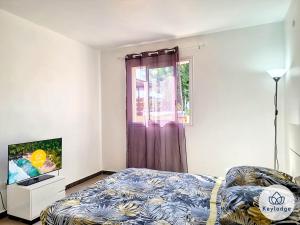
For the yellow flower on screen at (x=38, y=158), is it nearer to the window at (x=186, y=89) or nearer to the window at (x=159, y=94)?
the window at (x=159, y=94)

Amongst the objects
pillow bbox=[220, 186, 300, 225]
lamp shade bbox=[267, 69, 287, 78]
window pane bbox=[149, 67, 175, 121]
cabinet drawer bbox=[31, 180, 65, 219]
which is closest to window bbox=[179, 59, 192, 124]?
window pane bbox=[149, 67, 175, 121]

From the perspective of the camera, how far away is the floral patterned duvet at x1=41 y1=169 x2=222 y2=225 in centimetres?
151

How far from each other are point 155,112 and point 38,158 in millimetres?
2026

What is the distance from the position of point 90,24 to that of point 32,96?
1369mm

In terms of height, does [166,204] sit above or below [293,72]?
below

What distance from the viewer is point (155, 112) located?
4.01 meters

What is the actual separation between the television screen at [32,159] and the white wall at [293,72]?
3.10 metres

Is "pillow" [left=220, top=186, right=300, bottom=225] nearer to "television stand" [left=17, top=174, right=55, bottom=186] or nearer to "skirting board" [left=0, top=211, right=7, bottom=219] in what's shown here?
"television stand" [left=17, top=174, right=55, bottom=186]

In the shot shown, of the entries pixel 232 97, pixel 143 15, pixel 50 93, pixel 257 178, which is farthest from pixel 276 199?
pixel 50 93

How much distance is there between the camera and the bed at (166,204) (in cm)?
131

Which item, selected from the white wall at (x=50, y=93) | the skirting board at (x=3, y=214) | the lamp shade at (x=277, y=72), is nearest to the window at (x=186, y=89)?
the lamp shade at (x=277, y=72)

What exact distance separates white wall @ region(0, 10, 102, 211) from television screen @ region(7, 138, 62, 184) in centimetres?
25

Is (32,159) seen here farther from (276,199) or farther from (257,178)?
(276,199)

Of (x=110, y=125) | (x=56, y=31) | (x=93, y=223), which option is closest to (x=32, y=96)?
(x=56, y=31)
